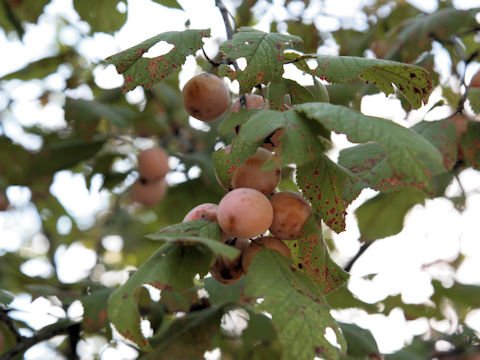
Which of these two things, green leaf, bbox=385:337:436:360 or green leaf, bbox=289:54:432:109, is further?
green leaf, bbox=385:337:436:360

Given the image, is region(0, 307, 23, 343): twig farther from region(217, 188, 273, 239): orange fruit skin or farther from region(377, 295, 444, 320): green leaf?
region(377, 295, 444, 320): green leaf

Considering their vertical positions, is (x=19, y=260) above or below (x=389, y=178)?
below

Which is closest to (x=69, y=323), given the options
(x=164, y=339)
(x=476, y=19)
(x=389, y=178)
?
(x=164, y=339)

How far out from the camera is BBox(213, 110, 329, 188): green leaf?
0.91 m

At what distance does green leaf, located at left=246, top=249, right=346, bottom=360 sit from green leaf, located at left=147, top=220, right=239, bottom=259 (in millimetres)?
92

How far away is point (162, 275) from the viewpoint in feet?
3.21

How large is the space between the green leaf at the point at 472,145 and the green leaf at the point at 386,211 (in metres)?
0.47

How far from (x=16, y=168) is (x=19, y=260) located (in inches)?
20.8

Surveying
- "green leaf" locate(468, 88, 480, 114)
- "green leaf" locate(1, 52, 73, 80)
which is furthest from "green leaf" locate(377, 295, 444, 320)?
"green leaf" locate(1, 52, 73, 80)

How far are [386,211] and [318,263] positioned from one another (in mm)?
1087

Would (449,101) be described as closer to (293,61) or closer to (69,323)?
(293,61)

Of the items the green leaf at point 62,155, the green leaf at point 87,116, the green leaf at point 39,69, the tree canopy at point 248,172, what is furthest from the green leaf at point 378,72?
the green leaf at point 39,69

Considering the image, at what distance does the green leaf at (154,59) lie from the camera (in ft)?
3.98

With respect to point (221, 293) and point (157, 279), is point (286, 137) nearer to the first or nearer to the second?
point (157, 279)
